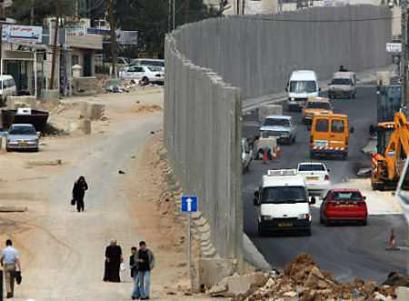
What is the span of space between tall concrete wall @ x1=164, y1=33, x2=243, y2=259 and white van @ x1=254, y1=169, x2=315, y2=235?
228 centimetres

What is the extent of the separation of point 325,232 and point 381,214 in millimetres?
4277

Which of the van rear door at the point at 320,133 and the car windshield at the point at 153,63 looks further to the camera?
the car windshield at the point at 153,63

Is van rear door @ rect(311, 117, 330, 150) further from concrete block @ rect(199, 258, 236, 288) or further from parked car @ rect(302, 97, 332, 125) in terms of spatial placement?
concrete block @ rect(199, 258, 236, 288)

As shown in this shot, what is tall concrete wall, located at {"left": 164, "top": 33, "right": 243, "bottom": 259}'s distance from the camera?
29328 millimetres

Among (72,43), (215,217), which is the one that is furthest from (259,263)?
(72,43)

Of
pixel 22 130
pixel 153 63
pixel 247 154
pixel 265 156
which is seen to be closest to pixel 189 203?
pixel 247 154

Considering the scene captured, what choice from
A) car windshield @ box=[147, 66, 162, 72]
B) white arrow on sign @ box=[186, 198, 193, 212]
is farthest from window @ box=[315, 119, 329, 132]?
car windshield @ box=[147, 66, 162, 72]

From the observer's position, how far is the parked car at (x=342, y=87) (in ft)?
299

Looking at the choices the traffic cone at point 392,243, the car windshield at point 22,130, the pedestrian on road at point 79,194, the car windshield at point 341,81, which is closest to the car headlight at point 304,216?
the traffic cone at point 392,243

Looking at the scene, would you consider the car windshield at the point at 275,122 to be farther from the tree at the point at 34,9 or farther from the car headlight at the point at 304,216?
the tree at the point at 34,9

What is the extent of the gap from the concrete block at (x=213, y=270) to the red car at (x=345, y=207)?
14.0m

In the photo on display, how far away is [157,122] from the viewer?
75750 millimetres

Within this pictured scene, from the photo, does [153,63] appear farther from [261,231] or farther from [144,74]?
[261,231]

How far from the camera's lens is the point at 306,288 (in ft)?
77.9
